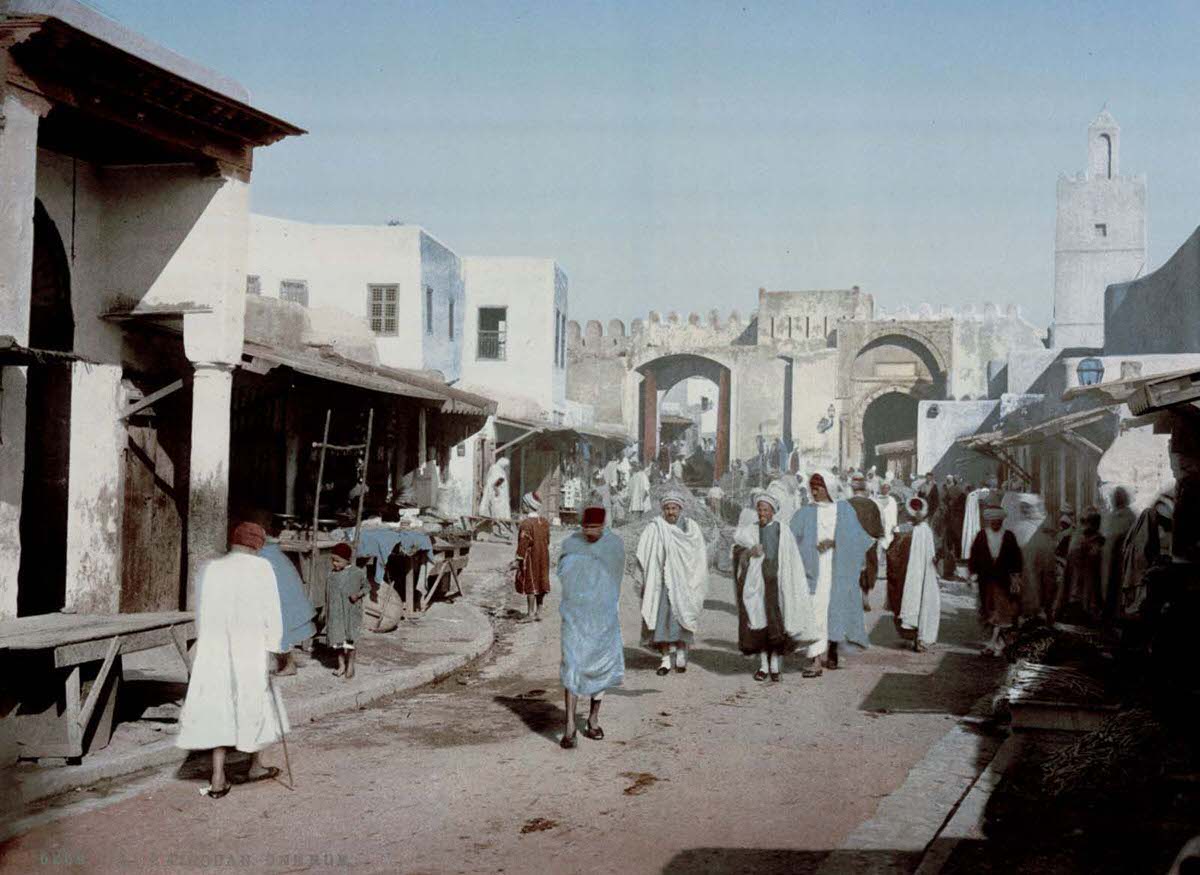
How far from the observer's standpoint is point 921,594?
37.3 feet

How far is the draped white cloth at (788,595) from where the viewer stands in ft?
32.1

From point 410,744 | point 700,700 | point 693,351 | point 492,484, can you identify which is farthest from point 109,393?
point 693,351

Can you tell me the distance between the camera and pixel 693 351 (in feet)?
167

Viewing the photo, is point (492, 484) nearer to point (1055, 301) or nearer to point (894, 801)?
point (894, 801)

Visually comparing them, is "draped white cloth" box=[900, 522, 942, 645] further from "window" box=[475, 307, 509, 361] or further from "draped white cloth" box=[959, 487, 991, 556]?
"window" box=[475, 307, 509, 361]

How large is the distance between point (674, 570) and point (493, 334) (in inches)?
890

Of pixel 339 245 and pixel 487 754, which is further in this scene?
pixel 339 245

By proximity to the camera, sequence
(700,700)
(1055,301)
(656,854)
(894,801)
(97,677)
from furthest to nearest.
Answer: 1. (1055,301)
2. (700,700)
3. (97,677)
4. (894,801)
5. (656,854)

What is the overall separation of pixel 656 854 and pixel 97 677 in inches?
138

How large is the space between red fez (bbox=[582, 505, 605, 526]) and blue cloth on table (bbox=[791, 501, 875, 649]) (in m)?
3.20

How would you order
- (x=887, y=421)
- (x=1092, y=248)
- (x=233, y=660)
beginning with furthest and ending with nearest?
(x=887, y=421) → (x=1092, y=248) → (x=233, y=660)

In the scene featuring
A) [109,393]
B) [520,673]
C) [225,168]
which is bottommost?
[520,673]

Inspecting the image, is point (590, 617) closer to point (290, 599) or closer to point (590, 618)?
point (590, 618)

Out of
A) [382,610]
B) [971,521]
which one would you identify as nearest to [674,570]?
[382,610]
